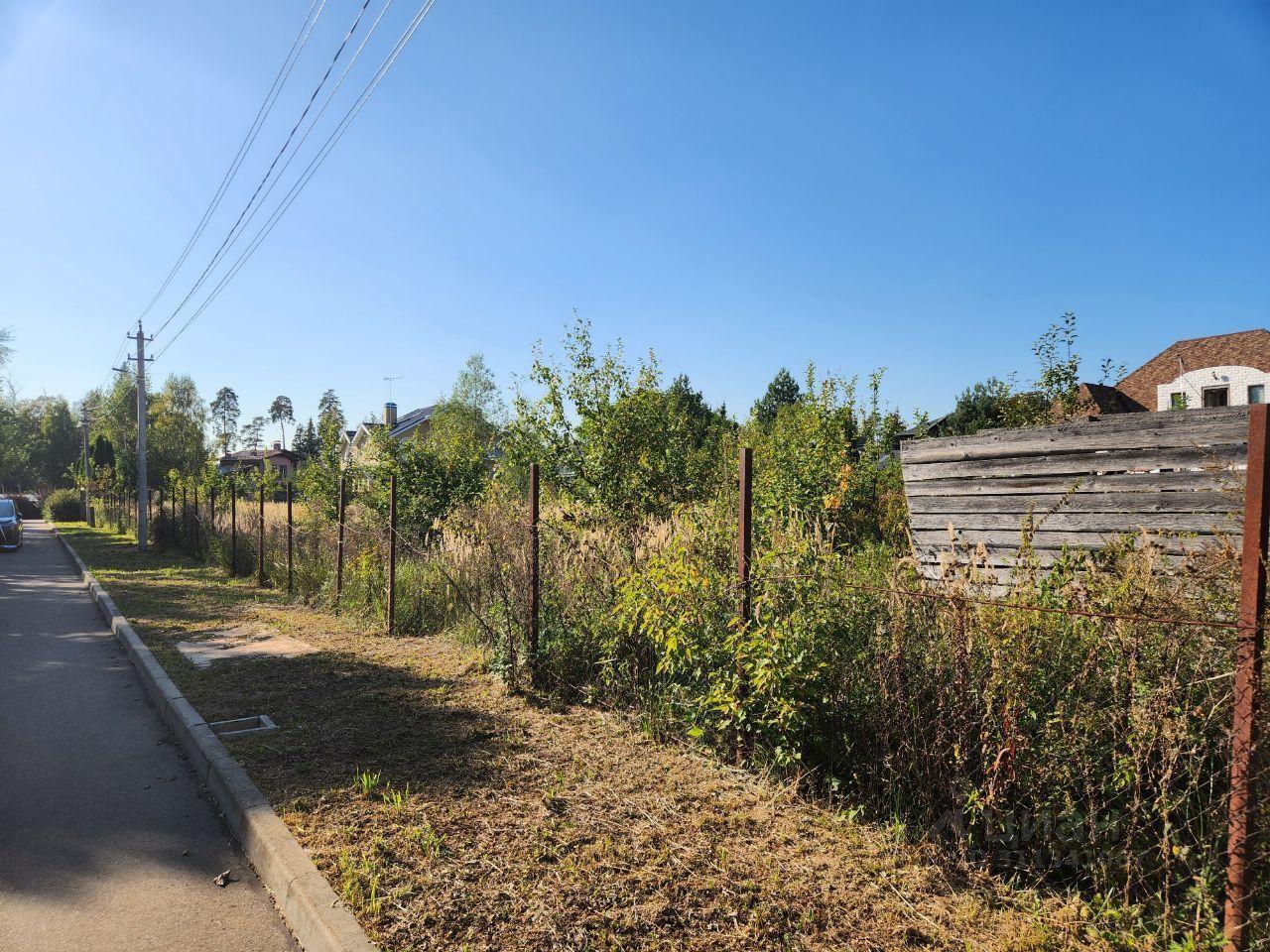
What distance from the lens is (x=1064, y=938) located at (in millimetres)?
2799

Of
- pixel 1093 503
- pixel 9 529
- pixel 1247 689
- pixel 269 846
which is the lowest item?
pixel 269 846

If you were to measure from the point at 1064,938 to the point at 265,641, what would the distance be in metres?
8.81

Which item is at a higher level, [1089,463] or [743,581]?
[1089,463]

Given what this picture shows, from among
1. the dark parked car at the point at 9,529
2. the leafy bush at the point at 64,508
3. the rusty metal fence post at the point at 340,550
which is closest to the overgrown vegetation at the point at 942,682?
the rusty metal fence post at the point at 340,550

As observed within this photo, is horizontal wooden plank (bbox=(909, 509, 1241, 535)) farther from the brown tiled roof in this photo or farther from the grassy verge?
the brown tiled roof

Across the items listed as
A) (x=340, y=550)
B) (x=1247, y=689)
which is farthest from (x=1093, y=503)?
(x=340, y=550)

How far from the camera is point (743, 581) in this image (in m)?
4.40

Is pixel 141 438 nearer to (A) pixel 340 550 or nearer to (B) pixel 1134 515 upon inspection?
(A) pixel 340 550

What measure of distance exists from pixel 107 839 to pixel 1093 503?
23.7 ft

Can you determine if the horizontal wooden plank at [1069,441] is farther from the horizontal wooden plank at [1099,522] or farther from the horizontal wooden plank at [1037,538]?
the horizontal wooden plank at [1037,538]

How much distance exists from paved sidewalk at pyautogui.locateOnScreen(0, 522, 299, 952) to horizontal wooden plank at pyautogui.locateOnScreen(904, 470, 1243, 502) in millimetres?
5338

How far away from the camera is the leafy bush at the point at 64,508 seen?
47.6 metres

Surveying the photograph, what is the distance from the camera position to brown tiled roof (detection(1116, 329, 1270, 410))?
118 feet

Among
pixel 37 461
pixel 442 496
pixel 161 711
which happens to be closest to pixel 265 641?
pixel 161 711
